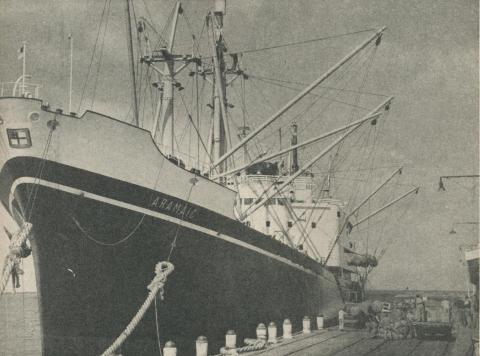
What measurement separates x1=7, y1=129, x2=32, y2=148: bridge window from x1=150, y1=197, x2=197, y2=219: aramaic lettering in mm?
2738

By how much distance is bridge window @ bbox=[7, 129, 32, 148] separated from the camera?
32.6 feet

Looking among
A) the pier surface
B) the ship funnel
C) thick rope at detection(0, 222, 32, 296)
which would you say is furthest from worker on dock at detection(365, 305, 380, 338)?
the ship funnel

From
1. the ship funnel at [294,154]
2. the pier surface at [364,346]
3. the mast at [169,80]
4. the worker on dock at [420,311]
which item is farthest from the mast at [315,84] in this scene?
the ship funnel at [294,154]

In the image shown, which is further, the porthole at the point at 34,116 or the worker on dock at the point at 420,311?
the worker on dock at the point at 420,311

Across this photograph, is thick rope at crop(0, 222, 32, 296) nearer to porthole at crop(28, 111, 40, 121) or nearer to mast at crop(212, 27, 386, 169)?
porthole at crop(28, 111, 40, 121)

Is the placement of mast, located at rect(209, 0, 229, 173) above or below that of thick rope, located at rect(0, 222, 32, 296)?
above

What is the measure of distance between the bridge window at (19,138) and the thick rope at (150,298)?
361cm

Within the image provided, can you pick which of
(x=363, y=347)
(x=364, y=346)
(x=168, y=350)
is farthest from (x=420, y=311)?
(x=168, y=350)

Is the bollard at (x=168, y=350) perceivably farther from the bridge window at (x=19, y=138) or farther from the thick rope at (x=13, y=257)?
the bridge window at (x=19, y=138)

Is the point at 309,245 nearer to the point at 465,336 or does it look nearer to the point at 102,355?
the point at 465,336

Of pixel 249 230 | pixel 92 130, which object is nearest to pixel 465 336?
pixel 249 230

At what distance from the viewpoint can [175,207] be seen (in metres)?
11.5

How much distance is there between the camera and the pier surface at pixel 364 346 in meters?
11.7

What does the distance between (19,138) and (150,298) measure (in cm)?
401
